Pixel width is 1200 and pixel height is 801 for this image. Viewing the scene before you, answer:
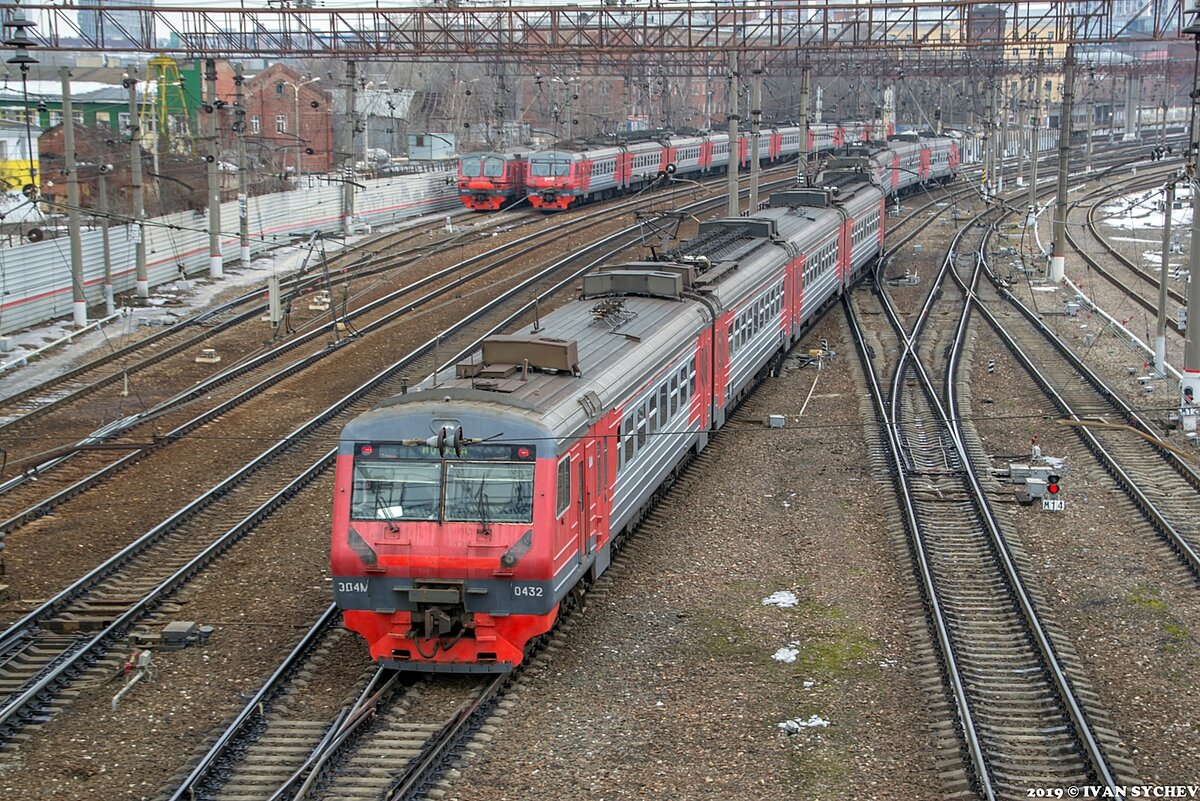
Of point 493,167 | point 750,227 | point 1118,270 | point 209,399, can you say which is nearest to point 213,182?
point 209,399

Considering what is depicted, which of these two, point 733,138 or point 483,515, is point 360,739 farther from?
point 733,138

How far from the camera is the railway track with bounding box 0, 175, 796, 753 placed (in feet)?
43.1

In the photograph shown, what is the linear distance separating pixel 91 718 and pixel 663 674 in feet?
16.0

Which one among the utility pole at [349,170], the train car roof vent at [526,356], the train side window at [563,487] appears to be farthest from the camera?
the utility pole at [349,170]

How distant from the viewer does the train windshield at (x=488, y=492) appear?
491 inches

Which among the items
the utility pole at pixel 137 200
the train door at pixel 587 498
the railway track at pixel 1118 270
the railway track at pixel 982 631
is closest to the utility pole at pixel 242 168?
the utility pole at pixel 137 200

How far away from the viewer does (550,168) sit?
51.0 m

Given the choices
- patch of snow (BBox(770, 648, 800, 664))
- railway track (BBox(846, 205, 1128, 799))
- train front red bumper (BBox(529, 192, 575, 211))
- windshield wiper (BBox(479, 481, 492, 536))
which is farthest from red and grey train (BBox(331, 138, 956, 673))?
train front red bumper (BBox(529, 192, 575, 211))

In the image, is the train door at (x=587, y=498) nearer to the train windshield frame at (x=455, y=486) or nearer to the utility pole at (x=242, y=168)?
→ the train windshield frame at (x=455, y=486)

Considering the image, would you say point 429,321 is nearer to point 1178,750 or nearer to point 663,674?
point 663,674

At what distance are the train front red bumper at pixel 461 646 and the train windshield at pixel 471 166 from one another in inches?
1628

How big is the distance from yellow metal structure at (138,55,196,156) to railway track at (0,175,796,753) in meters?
23.4

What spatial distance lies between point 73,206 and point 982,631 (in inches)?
834

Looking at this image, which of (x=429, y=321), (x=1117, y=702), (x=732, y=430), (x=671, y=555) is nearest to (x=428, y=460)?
(x=671, y=555)
